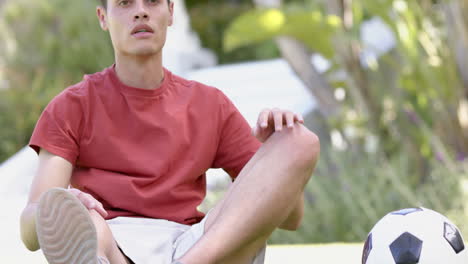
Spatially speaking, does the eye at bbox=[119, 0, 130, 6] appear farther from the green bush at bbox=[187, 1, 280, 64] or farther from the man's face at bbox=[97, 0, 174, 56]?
the green bush at bbox=[187, 1, 280, 64]

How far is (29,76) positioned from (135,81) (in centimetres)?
632

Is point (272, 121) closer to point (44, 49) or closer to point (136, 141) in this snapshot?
point (136, 141)

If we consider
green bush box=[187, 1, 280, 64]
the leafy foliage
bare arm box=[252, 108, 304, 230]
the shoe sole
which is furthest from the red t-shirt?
green bush box=[187, 1, 280, 64]

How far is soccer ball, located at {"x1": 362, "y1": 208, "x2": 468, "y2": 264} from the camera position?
9.35ft


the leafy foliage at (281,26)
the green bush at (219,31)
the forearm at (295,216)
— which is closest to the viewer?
the forearm at (295,216)

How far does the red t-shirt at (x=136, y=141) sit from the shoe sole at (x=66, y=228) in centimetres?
40

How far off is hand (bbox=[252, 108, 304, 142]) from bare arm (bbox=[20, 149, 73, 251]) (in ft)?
2.02

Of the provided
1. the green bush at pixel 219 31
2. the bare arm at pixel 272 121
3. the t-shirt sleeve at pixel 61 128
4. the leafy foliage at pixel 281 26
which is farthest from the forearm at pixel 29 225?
the green bush at pixel 219 31

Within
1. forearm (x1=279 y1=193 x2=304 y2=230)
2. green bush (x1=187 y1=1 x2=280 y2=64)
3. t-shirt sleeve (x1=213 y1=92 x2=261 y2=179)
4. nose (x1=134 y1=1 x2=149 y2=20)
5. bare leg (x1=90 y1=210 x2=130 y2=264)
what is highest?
nose (x1=134 y1=1 x2=149 y2=20)

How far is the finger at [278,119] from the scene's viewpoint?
2.65 metres

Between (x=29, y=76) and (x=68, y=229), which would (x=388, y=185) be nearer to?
(x=68, y=229)

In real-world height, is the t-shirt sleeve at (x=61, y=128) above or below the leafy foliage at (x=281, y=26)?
above

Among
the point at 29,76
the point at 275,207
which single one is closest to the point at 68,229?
the point at 275,207

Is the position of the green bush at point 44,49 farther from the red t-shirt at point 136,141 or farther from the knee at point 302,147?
the knee at point 302,147
